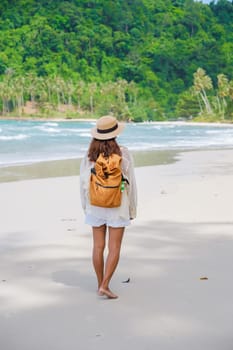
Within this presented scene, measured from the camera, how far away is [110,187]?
4.09 meters

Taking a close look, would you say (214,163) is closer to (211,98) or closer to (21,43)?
(211,98)

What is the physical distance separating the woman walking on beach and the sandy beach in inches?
15.2

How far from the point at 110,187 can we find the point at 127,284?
3.14ft

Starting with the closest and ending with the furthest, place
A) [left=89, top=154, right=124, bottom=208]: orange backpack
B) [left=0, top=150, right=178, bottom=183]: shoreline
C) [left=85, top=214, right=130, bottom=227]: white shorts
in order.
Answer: [left=89, top=154, right=124, bottom=208]: orange backpack < [left=85, top=214, right=130, bottom=227]: white shorts < [left=0, top=150, right=178, bottom=183]: shoreline

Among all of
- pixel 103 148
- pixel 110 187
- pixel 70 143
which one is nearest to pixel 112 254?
pixel 110 187

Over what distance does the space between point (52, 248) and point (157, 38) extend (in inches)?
5696

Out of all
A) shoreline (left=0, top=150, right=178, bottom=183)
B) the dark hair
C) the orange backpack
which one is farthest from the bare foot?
shoreline (left=0, top=150, right=178, bottom=183)

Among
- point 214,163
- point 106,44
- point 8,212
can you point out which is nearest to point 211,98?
point 106,44

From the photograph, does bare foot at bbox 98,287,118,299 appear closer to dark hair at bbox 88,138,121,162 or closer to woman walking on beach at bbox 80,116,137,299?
woman walking on beach at bbox 80,116,137,299

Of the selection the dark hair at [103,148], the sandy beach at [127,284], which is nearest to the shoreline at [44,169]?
the sandy beach at [127,284]

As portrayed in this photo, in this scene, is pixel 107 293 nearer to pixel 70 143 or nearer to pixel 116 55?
pixel 70 143

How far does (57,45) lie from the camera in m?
139

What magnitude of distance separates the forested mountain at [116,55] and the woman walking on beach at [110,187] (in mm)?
103173

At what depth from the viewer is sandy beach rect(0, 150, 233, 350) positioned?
3.65 m
